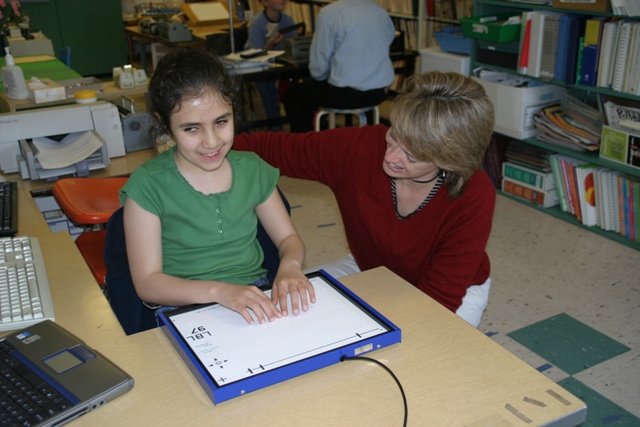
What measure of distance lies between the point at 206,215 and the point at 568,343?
5.07 ft

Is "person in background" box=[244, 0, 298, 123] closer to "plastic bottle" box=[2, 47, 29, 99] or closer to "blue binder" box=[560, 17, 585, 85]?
"blue binder" box=[560, 17, 585, 85]

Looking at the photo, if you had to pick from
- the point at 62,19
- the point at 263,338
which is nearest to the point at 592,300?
the point at 263,338

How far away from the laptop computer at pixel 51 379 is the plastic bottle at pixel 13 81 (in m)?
1.66

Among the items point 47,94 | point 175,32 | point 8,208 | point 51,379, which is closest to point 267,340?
point 51,379

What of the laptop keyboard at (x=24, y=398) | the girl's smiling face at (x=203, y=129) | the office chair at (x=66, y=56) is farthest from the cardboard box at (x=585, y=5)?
the office chair at (x=66, y=56)

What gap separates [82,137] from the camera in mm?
2213

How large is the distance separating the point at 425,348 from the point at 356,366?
14 centimetres

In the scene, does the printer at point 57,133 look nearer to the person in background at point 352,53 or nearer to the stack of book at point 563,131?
the person in background at point 352,53

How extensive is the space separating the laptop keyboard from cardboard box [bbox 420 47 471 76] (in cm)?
319

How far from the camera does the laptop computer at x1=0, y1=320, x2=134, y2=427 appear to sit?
0.95m

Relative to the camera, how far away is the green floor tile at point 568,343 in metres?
2.25

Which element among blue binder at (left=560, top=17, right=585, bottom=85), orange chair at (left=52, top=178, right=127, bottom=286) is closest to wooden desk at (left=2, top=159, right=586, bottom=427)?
orange chair at (left=52, top=178, right=127, bottom=286)

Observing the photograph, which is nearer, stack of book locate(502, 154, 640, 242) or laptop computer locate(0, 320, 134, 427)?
laptop computer locate(0, 320, 134, 427)

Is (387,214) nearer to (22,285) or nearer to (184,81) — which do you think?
(184,81)
